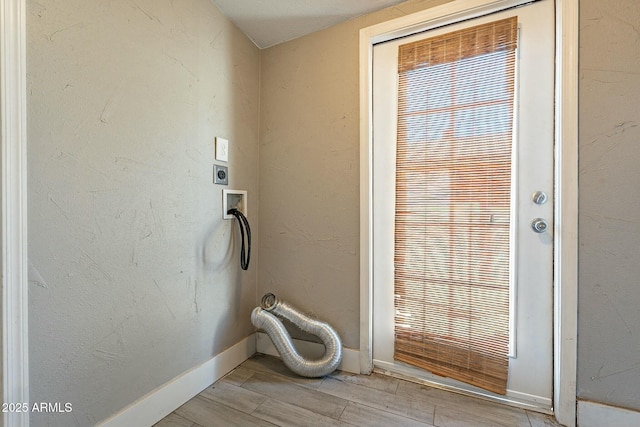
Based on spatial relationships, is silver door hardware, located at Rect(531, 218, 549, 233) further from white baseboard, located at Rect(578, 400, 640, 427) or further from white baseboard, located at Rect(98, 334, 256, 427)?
white baseboard, located at Rect(98, 334, 256, 427)

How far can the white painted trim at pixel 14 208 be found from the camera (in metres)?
0.74

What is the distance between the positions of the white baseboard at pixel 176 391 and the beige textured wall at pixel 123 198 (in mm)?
37

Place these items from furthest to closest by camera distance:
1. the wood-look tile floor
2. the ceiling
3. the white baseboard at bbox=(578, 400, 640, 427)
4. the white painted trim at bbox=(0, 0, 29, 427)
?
the ceiling, the wood-look tile floor, the white baseboard at bbox=(578, 400, 640, 427), the white painted trim at bbox=(0, 0, 29, 427)

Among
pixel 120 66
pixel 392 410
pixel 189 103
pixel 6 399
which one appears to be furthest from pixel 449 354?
pixel 120 66

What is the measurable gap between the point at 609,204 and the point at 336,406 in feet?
4.66

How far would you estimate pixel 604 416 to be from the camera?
102cm

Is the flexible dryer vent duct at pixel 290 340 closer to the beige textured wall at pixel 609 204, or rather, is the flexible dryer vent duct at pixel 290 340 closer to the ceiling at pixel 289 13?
the beige textured wall at pixel 609 204

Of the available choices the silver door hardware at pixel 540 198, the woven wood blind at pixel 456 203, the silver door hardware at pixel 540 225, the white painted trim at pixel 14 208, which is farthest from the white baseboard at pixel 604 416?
the white painted trim at pixel 14 208

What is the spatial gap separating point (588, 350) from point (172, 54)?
2166 millimetres

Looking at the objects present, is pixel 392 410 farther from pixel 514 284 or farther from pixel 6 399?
pixel 6 399

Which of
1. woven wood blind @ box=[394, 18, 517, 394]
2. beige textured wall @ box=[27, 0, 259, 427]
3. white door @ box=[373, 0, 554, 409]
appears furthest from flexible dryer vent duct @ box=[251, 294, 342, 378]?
white door @ box=[373, 0, 554, 409]

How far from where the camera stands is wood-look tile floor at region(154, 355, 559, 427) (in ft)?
3.64

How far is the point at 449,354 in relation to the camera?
1304mm

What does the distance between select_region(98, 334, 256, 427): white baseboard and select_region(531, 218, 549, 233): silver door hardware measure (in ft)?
5.42
